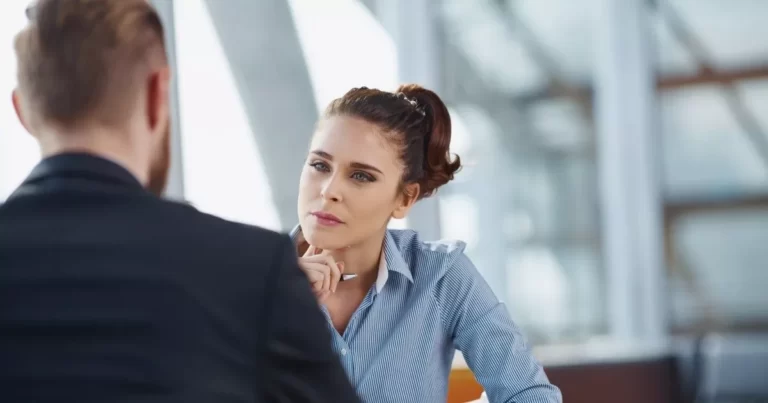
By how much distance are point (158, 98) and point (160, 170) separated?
0.25 feet

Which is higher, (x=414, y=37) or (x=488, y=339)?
(x=414, y=37)

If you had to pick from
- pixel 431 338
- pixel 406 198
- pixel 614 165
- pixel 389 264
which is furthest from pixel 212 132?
pixel 614 165

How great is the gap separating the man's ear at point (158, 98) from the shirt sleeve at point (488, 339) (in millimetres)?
968

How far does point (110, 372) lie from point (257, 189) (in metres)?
2.59

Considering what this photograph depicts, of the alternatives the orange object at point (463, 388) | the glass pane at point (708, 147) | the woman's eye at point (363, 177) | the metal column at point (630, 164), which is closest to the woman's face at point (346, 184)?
the woman's eye at point (363, 177)

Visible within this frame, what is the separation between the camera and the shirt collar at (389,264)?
185 cm

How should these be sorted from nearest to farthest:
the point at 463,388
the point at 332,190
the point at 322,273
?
the point at 322,273, the point at 332,190, the point at 463,388

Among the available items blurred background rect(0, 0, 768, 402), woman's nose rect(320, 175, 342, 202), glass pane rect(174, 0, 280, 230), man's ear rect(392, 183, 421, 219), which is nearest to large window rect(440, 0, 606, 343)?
blurred background rect(0, 0, 768, 402)

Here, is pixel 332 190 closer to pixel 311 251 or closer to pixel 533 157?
pixel 311 251

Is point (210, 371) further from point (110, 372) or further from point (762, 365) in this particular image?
point (762, 365)

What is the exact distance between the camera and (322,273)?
170cm

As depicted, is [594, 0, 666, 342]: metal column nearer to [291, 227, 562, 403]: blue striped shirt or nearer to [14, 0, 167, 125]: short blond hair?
[291, 227, 562, 403]: blue striped shirt

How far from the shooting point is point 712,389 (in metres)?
3.88

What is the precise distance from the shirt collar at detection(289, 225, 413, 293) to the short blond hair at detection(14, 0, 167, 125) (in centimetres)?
93
